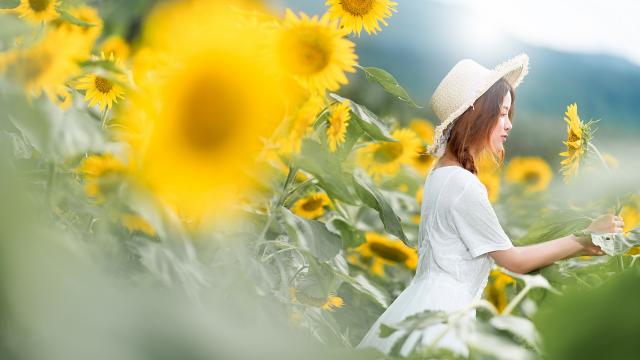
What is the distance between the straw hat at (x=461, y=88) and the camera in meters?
1.34

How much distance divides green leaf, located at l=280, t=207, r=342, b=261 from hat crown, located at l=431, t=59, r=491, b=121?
0.44 metres

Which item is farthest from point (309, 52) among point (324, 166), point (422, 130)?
point (422, 130)

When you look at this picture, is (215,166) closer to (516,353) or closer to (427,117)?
(516,353)

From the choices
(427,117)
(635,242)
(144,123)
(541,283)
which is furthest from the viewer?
(427,117)

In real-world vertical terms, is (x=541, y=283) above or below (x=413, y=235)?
below

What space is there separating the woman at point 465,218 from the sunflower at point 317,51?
0.49 m

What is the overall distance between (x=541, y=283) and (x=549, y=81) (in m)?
4.30

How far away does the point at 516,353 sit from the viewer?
0.32 m

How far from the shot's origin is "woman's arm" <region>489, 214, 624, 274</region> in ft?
3.54

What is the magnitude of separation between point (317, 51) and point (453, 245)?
69 cm

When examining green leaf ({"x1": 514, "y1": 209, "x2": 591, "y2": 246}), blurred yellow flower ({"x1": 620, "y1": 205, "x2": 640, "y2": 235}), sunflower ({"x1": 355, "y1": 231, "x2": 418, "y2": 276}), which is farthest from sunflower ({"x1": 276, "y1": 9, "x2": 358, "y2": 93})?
sunflower ({"x1": 355, "y1": 231, "x2": 418, "y2": 276})

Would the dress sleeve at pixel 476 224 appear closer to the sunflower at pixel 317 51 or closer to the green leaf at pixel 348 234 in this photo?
the green leaf at pixel 348 234

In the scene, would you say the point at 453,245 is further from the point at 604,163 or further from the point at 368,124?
the point at 368,124

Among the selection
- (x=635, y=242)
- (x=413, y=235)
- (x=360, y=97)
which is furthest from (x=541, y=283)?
(x=360, y=97)
